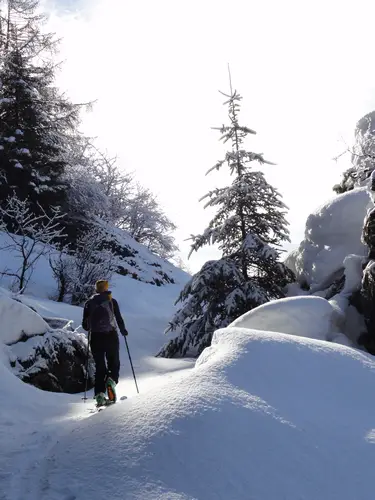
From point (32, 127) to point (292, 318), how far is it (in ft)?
51.7

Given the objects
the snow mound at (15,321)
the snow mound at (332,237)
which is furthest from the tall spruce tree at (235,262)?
the snow mound at (15,321)

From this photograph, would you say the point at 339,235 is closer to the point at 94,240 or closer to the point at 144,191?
the point at 94,240

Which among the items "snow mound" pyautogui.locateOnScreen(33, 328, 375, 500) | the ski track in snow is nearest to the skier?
the ski track in snow

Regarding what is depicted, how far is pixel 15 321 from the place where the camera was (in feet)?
27.8

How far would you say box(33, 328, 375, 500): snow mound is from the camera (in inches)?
128

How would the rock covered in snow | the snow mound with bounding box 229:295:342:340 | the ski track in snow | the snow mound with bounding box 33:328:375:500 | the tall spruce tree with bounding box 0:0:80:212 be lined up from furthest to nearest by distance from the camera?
the tall spruce tree with bounding box 0:0:80:212
the snow mound with bounding box 229:295:342:340
the rock covered in snow
the ski track in snow
the snow mound with bounding box 33:328:375:500

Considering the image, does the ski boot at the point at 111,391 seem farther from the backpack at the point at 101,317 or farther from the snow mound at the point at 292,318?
the snow mound at the point at 292,318

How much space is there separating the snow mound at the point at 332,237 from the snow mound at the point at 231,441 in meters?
7.88

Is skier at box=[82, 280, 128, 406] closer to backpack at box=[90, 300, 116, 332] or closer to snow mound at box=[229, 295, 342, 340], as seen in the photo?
backpack at box=[90, 300, 116, 332]

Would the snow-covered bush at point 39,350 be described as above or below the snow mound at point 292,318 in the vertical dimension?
below

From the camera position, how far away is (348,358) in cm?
552

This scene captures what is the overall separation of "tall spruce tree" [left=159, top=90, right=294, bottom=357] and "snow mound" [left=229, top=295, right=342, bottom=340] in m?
2.23

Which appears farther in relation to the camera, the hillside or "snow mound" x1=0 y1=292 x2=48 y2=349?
"snow mound" x1=0 y1=292 x2=48 y2=349

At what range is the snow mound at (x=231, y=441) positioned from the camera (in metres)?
3.25
